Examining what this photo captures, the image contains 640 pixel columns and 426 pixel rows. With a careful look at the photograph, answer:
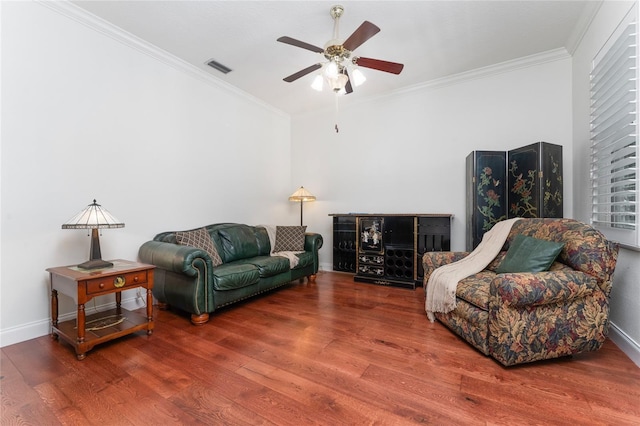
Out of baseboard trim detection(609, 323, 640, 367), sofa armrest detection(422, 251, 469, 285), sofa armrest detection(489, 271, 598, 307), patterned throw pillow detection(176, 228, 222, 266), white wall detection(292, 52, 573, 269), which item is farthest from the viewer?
white wall detection(292, 52, 573, 269)

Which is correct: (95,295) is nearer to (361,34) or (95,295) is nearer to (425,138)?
(361,34)

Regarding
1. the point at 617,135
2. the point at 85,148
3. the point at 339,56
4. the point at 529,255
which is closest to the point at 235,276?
the point at 85,148

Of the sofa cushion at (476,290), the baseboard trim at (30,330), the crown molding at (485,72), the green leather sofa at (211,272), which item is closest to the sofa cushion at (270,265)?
the green leather sofa at (211,272)

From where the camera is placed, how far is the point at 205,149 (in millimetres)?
3773

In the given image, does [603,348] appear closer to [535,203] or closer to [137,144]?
[535,203]

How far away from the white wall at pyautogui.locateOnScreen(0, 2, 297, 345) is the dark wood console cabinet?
215 cm

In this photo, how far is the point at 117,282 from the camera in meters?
2.19

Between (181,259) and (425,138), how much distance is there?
3.66m

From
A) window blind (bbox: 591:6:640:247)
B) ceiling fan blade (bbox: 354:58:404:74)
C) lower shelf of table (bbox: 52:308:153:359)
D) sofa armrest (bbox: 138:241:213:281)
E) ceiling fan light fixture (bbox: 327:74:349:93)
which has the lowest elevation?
lower shelf of table (bbox: 52:308:153:359)

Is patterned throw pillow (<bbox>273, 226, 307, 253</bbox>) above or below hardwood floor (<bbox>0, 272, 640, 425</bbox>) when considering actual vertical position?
above

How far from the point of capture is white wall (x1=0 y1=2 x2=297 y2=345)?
223 centimetres

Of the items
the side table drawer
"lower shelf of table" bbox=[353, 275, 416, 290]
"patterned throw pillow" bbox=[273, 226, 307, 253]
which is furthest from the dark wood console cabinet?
the side table drawer

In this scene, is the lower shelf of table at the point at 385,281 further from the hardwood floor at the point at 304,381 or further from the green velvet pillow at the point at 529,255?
the green velvet pillow at the point at 529,255

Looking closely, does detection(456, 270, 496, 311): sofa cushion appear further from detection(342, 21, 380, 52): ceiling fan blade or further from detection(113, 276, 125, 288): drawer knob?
detection(113, 276, 125, 288): drawer knob
